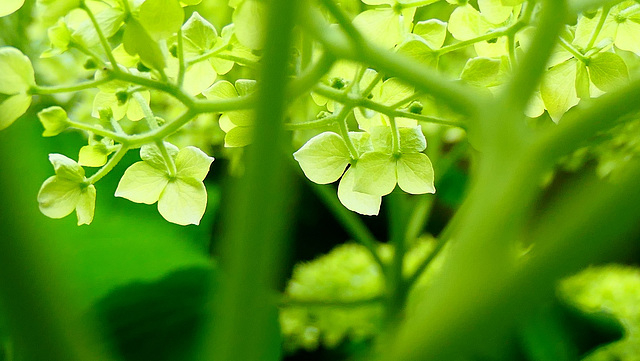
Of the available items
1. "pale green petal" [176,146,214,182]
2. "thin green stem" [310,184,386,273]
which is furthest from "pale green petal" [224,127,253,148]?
"thin green stem" [310,184,386,273]

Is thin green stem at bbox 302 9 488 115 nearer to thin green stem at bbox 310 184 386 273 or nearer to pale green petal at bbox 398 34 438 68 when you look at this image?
pale green petal at bbox 398 34 438 68

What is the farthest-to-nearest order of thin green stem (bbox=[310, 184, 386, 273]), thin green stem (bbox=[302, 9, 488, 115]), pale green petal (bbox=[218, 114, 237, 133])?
thin green stem (bbox=[310, 184, 386, 273])
pale green petal (bbox=[218, 114, 237, 133])
thin green stem (bbox=[302, 9, 488, 115])

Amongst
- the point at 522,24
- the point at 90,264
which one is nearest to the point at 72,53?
the point at 90,264

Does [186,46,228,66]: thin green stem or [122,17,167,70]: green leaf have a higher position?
[122,17,167,70]: green leaf

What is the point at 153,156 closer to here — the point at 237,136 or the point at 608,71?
the point at 237,136

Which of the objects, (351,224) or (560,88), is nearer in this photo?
(560,88)

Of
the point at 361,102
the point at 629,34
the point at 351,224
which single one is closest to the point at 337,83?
the point at 361,102

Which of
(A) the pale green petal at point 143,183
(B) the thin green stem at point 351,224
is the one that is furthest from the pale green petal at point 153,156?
(B) the thin green stem at point 351,224
